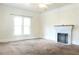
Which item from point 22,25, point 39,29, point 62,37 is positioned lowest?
point 62,37

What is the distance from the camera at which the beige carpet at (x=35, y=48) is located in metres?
2.52

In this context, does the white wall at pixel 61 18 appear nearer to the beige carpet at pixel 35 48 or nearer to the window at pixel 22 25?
the beige carpet at pixel 35 48

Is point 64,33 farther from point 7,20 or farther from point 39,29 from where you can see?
point 7,20

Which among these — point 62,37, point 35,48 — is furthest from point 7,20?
point 62,37

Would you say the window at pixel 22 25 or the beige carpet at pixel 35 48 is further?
the window at pixel 22 25

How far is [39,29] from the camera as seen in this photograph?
274cm

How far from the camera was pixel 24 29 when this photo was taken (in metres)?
2.68

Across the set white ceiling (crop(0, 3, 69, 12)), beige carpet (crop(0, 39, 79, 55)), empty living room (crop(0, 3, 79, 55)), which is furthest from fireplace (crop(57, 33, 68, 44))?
white ceiling (crop(0, 3, 69, 12))

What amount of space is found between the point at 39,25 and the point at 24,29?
0.40 meters

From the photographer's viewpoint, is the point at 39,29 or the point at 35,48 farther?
the point at 39,29

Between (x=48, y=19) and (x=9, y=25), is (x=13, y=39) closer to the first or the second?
(x=9, y=25)

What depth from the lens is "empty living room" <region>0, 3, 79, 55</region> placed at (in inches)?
99.5

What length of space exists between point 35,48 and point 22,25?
0.67m

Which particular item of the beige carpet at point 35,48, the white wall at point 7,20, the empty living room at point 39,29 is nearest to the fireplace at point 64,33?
the empty living room at point 39,29
